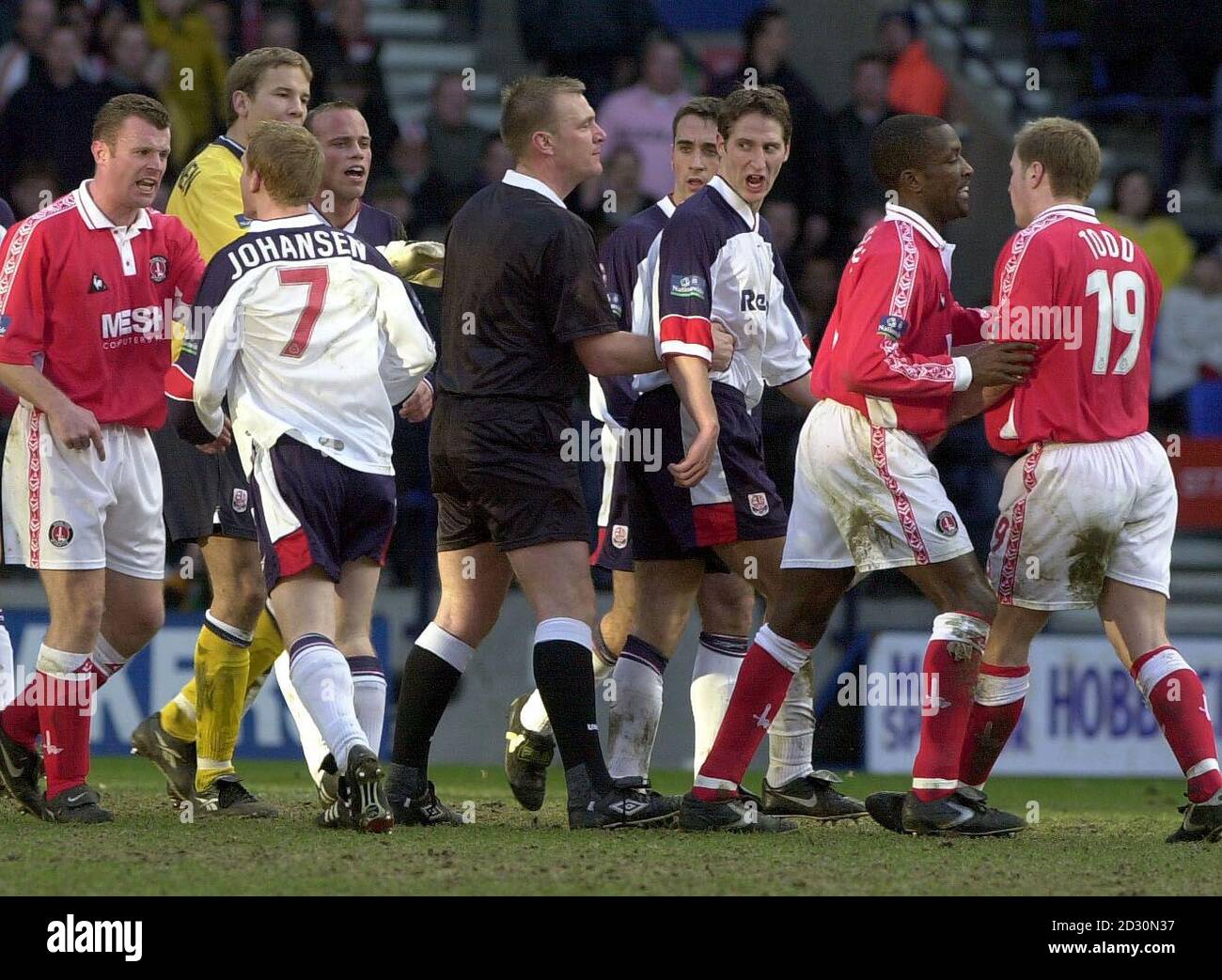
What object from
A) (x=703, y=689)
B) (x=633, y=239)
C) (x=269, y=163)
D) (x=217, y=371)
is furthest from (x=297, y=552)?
(x=633, y=239)

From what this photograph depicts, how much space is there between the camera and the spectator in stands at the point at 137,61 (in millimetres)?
12016

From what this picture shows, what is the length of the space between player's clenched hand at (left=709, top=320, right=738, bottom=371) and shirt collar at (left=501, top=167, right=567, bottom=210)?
2.03 ft

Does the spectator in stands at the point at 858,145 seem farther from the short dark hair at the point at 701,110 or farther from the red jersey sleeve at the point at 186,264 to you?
the red jersey sleeve at the point at 186,264

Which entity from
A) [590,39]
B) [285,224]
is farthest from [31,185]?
[285,224]

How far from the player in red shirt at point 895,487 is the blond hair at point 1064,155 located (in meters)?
0.24

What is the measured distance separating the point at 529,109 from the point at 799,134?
6.73 meters

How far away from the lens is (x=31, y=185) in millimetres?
11156

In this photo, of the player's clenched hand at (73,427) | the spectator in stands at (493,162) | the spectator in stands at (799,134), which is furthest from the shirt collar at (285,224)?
the spectator in stands at (799,134)

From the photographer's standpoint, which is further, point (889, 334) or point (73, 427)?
point (73, 427)

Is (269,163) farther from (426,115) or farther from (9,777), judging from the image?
(426,115)

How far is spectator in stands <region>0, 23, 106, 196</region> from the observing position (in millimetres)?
11469

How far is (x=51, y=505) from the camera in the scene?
586 cm

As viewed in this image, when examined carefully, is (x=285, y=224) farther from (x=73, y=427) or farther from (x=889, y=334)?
(x=889, y=334)

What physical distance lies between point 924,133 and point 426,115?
7362 millimetres
